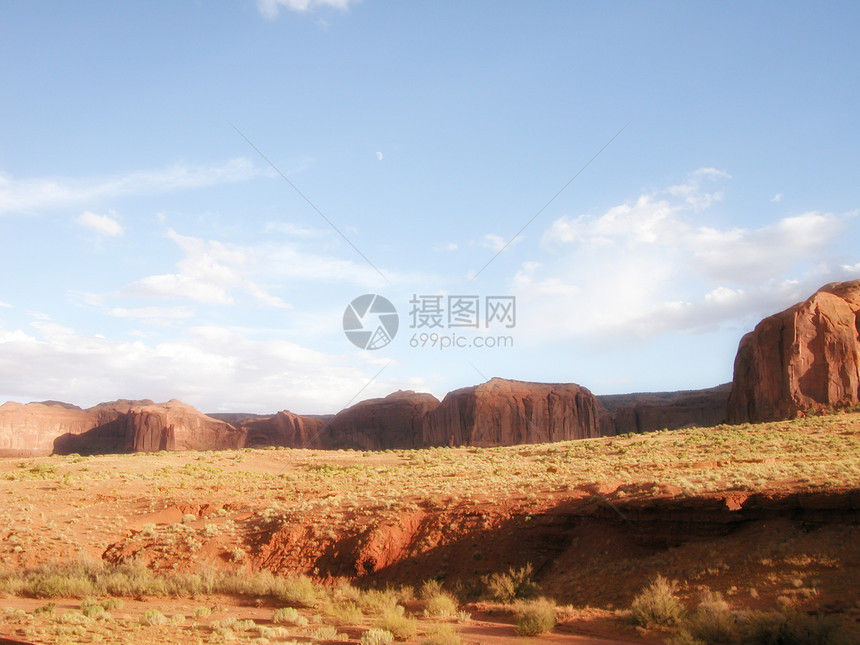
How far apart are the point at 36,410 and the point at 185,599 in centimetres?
9222

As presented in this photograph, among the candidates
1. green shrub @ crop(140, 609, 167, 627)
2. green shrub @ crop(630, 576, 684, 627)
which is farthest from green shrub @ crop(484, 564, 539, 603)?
green shrub @ crop(140, 609, 167, 627)

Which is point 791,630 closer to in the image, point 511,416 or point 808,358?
point 808,358

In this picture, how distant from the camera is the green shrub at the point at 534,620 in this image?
10453 millimetres

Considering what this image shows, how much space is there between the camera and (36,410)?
9169 cm

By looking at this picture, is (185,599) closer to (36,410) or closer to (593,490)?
(593,490)

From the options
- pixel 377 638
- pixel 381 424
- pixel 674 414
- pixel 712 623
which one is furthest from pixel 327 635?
pixel 381 424

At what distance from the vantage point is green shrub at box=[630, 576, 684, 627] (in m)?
10.5

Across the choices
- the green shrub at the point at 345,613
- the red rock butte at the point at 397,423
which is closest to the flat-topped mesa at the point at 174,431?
the red rock butte at the point at 397,423

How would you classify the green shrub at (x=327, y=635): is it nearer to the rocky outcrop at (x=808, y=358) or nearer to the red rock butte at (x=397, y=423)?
the rocky outcrop at (x=808, y=358)

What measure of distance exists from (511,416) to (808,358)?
41524 mm

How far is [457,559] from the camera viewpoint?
51.9 ft

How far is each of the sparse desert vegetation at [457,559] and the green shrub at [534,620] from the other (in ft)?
0.10

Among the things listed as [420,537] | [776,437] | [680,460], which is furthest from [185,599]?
[776,437]

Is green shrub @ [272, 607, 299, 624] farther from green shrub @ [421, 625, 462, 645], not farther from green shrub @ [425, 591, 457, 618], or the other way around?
green shrub @ [421, 625, 462, 645]
